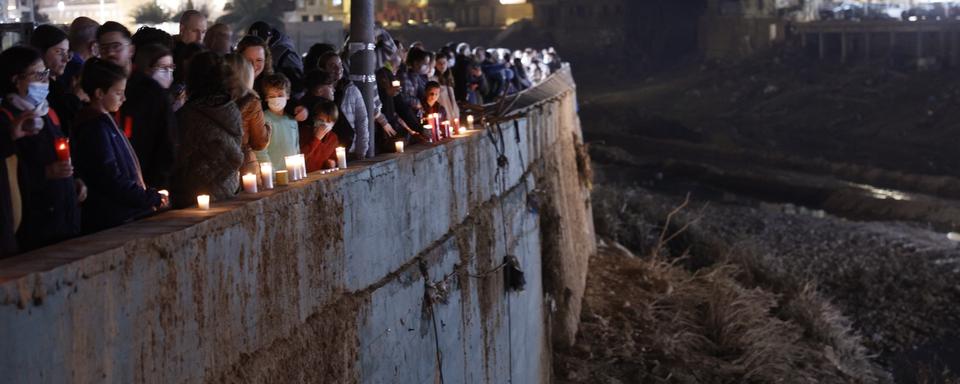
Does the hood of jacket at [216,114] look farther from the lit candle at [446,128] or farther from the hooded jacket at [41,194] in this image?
the lit candle at [446,128]

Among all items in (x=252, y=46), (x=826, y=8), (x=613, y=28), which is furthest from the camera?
(x=613, y=28)

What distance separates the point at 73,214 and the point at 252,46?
2.86m

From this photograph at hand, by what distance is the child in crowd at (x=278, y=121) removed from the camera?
761 centimetres

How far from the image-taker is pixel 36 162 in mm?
5098

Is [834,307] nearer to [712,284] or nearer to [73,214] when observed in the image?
[712,284]

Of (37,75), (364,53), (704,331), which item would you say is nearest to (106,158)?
(37,75)

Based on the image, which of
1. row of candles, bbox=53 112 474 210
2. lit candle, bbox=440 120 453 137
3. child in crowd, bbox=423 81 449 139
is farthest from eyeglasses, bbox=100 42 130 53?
child in crowd, bbox=423 81 449 139

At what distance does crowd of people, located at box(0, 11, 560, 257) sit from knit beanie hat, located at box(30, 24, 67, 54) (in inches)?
0.5

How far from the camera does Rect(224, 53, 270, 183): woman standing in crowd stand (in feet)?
21.6

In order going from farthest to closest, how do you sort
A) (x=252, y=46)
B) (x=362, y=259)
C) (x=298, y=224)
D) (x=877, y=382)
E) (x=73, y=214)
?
(x=877, y=382) → (x=252, y=46) → (x=362, y=259) → (x=298, y=224) → (x=73, y=214)

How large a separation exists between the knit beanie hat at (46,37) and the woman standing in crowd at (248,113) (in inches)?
33.4

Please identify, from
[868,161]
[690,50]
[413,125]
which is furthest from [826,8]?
[413,125]

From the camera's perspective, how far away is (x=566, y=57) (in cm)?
7544

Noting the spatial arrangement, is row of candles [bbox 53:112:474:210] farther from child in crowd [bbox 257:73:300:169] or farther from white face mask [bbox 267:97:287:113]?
white face mask [bbox 267:97:287:113]
